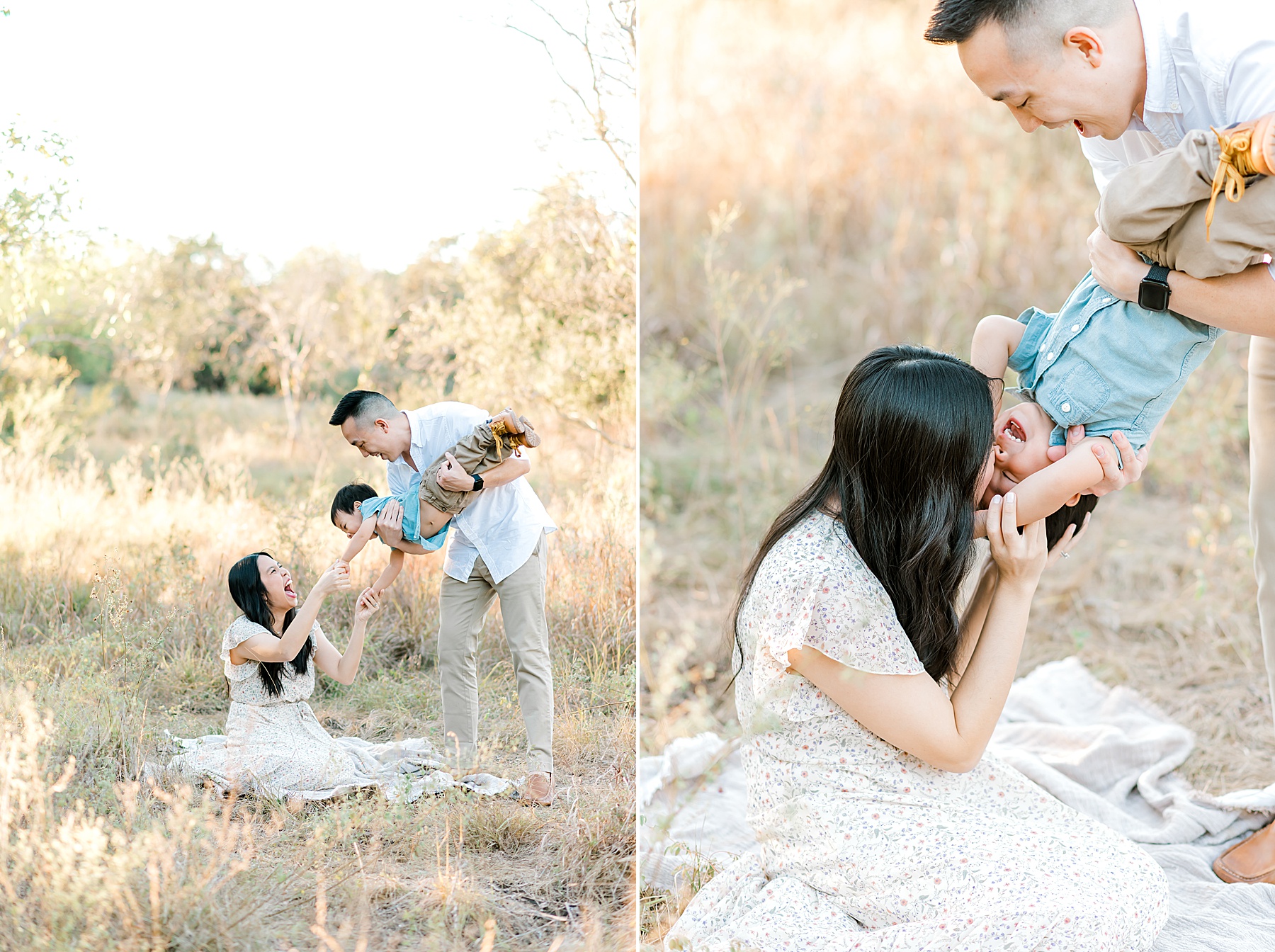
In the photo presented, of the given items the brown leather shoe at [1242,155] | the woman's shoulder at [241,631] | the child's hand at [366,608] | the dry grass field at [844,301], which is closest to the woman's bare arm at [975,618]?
the brown leather shoe at [1242,155]

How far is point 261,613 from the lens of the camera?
212 centimetres

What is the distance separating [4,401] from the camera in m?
2.11

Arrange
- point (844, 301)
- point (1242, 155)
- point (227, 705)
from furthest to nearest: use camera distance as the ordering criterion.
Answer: point (844, 301) → point (227, 705) → point (1242, 155)

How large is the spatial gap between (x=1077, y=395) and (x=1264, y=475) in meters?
0.82

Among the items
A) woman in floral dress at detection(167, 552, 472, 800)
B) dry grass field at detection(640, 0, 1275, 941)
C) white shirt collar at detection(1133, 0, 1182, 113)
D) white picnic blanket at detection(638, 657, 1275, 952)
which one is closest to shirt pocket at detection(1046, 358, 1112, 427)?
white shirt collar at detection(1133, 0, 1182, 113)

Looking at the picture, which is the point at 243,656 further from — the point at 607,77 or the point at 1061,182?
the point at 1061,182

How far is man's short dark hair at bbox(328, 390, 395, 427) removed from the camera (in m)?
2.23

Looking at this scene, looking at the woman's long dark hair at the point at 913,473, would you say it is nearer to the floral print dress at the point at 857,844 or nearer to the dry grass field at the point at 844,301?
the floral print dress at the point at 857,844

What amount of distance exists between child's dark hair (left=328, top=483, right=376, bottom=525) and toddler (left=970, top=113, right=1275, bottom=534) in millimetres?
1409

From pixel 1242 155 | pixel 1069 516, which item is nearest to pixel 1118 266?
pixel 1242 155

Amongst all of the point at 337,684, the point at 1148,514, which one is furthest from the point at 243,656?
the point at 1148,514

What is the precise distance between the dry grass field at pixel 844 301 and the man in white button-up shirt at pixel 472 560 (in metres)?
1.52

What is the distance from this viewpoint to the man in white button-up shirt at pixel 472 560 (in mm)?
2217

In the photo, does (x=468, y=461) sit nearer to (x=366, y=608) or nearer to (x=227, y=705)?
(x=366, y=608)
